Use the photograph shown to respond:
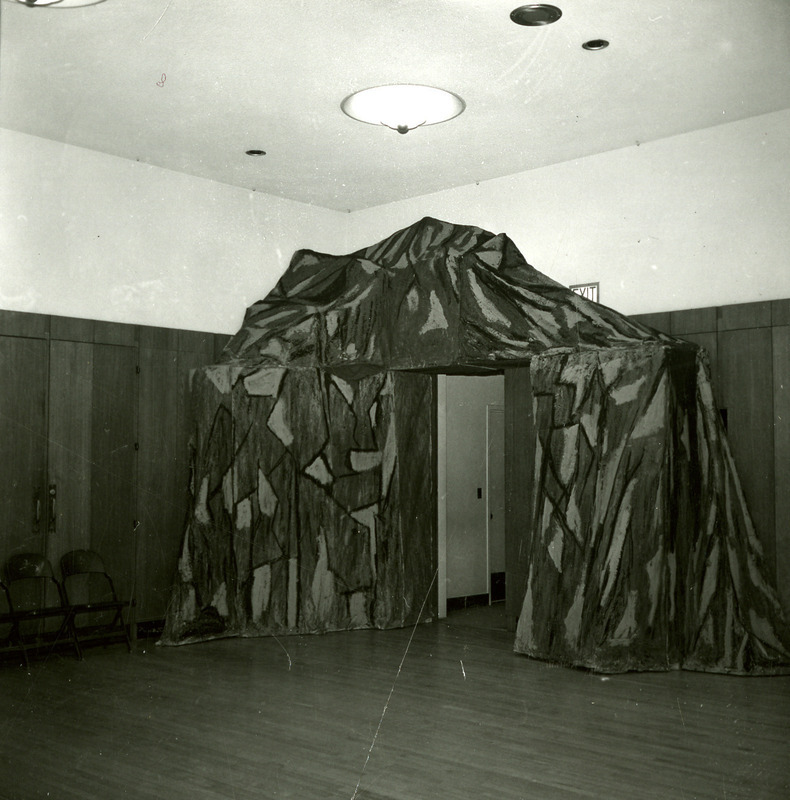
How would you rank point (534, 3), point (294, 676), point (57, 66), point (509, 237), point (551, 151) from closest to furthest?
point (534, 3) < point (57, 66) < point (294, 676) < point (551, 151) < point (509, 237)

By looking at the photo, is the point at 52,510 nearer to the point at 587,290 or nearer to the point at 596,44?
the point at 587,290

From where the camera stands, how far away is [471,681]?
536 centimetres

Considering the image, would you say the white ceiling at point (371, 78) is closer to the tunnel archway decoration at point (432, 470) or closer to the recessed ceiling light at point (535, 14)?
the recessed ceiling light at point (535, 14)

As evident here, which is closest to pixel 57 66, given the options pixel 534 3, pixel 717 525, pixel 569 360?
pixel 534 3

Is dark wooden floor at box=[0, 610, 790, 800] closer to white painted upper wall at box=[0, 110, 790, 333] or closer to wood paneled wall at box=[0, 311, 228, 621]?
wood paneled wall at box=[0, 311, 228, 621]

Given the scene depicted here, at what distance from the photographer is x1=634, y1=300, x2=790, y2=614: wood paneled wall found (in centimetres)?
562

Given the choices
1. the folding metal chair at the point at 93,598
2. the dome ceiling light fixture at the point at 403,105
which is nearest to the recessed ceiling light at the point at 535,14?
the dome ceiling light fixture at the point at 403,105

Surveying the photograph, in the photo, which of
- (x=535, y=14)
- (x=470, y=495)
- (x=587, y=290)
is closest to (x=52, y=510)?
(x=470, y=495)

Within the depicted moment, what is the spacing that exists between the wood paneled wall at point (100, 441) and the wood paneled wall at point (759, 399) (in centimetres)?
365

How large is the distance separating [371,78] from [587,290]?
2037 mm

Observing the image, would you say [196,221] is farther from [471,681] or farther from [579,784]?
[579,784]

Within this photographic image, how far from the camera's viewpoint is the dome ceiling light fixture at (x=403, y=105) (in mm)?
5309

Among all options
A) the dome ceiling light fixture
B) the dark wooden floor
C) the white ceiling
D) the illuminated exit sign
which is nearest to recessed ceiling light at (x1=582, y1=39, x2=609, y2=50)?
the white ceiling

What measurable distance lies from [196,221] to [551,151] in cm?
257
